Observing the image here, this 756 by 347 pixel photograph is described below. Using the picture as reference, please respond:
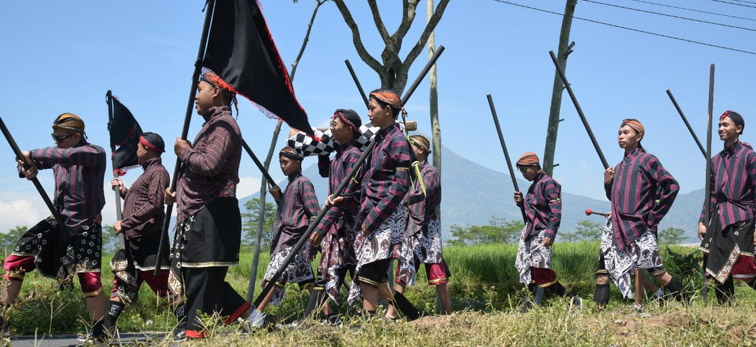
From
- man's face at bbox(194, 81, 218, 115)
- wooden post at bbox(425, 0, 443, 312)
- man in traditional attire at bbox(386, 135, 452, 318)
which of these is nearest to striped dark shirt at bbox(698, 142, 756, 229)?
man in traditional attire at bbox(386, 135, 452, 318)

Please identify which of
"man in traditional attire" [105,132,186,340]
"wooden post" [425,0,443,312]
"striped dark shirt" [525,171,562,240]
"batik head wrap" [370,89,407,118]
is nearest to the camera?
"batik head wrap" [370,89,407,118]

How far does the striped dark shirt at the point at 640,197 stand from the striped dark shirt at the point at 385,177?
2496 mm

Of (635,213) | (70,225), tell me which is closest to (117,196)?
(70,225)

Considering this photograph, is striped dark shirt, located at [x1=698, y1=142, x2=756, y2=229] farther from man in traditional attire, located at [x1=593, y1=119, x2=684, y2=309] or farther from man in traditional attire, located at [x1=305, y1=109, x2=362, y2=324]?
man in traditional attire, located at [x1=305, y1=109, x2=362, y2=324]

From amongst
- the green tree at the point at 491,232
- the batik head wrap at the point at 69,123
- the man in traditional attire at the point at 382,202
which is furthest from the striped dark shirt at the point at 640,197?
the green tree at the point at 491,232

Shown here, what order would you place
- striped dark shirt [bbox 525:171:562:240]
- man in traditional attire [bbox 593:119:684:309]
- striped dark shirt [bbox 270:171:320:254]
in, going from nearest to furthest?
1. man in traditional attire [bbox 593:119:684:309]
2. striped dark shirt [bbox 270:171:320:254]
3. striped dark shirt [bbox 525:171:562:240]

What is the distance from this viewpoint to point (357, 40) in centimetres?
955

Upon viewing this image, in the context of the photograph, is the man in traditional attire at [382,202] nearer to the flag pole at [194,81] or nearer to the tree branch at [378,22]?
the flag pole at [194,81]

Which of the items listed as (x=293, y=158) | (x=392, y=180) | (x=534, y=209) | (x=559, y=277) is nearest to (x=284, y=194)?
(x=293, y=158)

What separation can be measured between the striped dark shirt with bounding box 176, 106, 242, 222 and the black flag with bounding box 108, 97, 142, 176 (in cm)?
243

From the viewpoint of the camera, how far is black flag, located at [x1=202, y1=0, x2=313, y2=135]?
5.52 metres

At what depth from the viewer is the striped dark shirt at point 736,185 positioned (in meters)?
7.45

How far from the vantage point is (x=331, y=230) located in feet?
22.9

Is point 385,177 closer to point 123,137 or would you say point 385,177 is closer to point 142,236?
point 142,236
